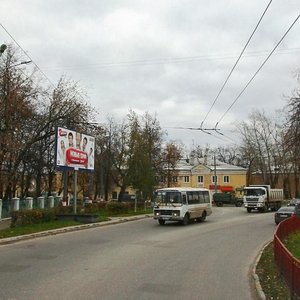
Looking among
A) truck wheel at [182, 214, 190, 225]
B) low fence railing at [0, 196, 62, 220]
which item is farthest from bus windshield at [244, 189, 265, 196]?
truck wheel at [182, 214, 190, 225]

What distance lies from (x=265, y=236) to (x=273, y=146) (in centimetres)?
6101

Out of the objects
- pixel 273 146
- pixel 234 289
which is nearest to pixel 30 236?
pixel 234 289

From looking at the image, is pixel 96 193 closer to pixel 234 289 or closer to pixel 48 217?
pixel 48 217

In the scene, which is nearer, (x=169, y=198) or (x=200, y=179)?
(x=169, y=198)

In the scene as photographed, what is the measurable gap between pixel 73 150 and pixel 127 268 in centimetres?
2016

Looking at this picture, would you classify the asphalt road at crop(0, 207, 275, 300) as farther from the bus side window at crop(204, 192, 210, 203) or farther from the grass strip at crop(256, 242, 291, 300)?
the bus side window at crop(204, 192, 210, 203)

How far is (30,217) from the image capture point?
26875 mm

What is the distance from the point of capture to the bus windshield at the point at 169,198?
31.0m

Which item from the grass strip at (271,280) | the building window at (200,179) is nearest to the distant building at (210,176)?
the building window at (200,179)

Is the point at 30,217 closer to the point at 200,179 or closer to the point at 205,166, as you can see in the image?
the point at 205,166

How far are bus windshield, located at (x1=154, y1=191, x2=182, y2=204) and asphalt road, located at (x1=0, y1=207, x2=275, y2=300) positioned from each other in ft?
31.9

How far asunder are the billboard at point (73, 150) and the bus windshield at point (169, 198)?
5.98 metres

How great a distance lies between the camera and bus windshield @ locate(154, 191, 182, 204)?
31031mm

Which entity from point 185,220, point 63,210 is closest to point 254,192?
point 185,220
